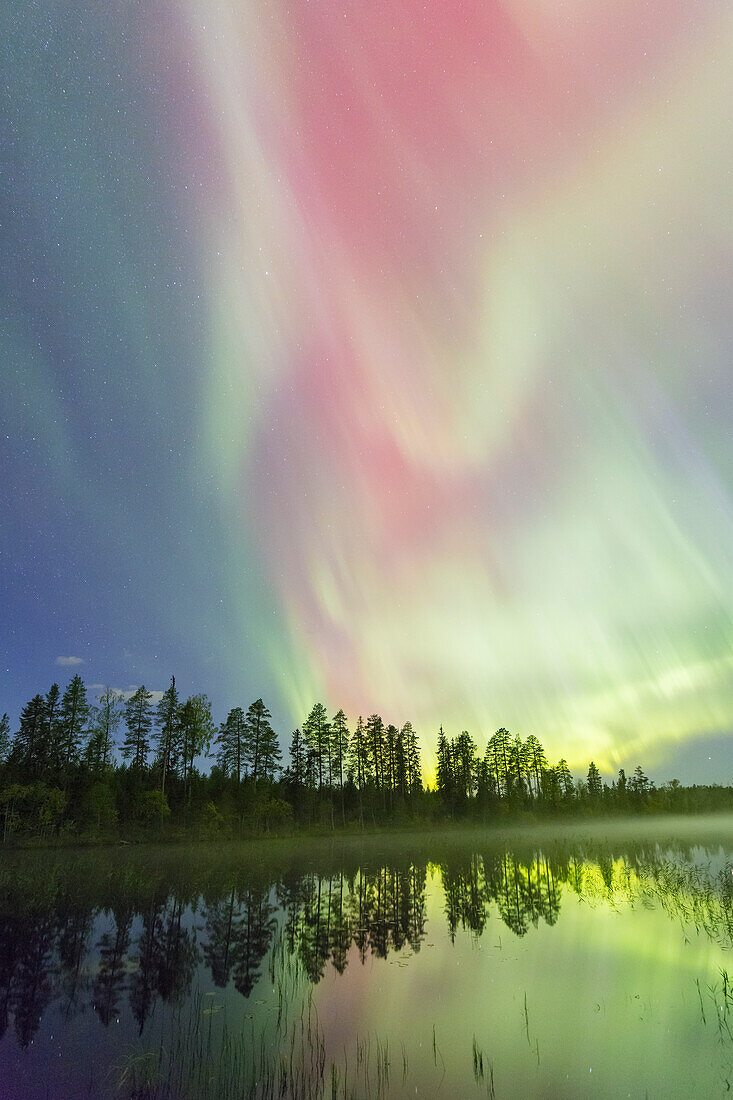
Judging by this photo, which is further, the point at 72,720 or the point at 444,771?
the point at 444,771

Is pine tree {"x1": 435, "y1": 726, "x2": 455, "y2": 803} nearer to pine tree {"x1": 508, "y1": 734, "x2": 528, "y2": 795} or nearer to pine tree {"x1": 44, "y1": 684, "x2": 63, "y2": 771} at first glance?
pine tree {"x1": 508, "y1": 734, "x2": 528, "y2": 795}

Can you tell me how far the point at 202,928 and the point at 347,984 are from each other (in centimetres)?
1051

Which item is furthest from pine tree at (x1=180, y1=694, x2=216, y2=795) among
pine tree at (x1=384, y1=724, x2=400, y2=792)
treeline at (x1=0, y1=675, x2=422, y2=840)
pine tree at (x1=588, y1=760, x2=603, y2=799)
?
pine tree at (x1=588, y1=760, x2=603, y2=799)

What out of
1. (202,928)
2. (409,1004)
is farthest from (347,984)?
(202,928)

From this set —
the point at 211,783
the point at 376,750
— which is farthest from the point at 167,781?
the point at 376,750

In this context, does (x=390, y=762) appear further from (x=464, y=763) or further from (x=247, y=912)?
(x=247, y=912)

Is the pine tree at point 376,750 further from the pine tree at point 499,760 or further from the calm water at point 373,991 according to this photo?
the calm water at point 373,991

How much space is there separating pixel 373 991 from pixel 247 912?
13987 mm

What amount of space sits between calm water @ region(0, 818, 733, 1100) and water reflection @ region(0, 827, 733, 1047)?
14 centimetres

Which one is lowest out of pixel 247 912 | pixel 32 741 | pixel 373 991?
pixel 247 912

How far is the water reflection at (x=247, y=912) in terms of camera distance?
17.1m

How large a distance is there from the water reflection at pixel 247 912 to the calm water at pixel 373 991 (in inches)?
5.5

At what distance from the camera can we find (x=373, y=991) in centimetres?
1608

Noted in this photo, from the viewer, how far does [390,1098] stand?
401 inches
